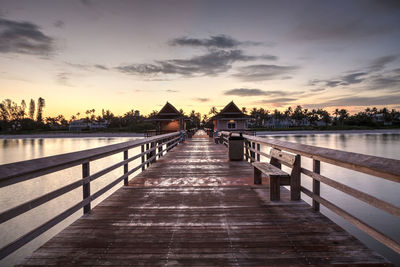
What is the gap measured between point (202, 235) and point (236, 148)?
6743 millimetres

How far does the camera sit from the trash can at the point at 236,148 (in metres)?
9.48

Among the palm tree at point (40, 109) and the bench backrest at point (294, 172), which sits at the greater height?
the palm tree at point (40, 109)

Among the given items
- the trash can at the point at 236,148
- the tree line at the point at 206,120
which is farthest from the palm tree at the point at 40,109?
the trash can at the point at 236,148

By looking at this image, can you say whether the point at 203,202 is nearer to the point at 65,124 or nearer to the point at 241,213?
the point at 241,213

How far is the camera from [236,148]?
9602 millimetres

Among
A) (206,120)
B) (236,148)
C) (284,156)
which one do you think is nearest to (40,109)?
(206,120)

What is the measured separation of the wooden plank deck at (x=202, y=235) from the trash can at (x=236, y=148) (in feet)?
15.2

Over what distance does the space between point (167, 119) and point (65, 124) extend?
6082 inches

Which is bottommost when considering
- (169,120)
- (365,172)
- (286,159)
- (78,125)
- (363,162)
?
(286,159)

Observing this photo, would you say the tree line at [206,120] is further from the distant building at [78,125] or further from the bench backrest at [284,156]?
the bench backrest at [284,156]

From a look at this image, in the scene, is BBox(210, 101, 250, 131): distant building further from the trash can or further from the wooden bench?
the wooden bench

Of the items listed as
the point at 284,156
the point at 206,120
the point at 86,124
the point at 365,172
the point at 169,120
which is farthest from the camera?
the point at 86,124

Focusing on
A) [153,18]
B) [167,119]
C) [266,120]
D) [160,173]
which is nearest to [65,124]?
[266,120]

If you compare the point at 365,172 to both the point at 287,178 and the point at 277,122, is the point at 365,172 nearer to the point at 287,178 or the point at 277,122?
the point at 287,178
